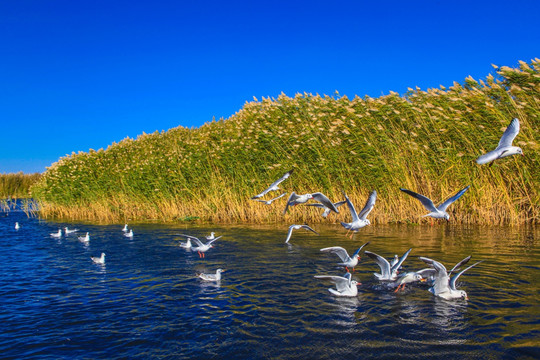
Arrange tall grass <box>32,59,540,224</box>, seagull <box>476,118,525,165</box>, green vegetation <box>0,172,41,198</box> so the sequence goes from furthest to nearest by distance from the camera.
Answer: green vegetation <box>0,172,41,198</box>, tall grass <box>32,59,540,224</box>, seagull <box>476,118,525,165</box>

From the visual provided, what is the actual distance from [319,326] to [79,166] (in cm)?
2354

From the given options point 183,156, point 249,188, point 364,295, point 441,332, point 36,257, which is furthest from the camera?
point 183,156

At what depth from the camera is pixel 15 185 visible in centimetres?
4516

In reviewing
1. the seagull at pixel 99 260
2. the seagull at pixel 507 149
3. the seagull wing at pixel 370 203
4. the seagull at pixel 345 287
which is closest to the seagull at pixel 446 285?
the seagull at pixel 345 287

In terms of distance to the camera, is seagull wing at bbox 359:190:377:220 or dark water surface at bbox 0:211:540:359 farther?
seagull wing at bbox 359:190:377:220

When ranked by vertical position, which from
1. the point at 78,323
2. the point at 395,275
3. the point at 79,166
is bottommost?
the point at 78,323

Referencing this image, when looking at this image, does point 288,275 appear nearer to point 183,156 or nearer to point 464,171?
point 464,171

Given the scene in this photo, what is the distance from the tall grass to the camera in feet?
45.6

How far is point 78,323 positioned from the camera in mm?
6414

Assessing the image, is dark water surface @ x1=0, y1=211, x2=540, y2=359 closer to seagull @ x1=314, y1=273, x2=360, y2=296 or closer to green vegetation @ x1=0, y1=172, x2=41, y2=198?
seagull @ x1=314, y1=273, x2=360, y2=296

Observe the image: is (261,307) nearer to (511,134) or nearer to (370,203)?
(370,203)

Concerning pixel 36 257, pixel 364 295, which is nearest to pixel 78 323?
pixel 364 295

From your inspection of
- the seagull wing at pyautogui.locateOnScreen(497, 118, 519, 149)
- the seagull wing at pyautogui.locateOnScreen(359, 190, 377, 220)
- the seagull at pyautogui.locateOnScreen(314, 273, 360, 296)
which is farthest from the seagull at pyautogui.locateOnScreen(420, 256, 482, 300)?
the seagull wing at pyautogui.locateOnScreen(359, 190, 377, 220)

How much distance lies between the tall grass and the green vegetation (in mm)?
27311
